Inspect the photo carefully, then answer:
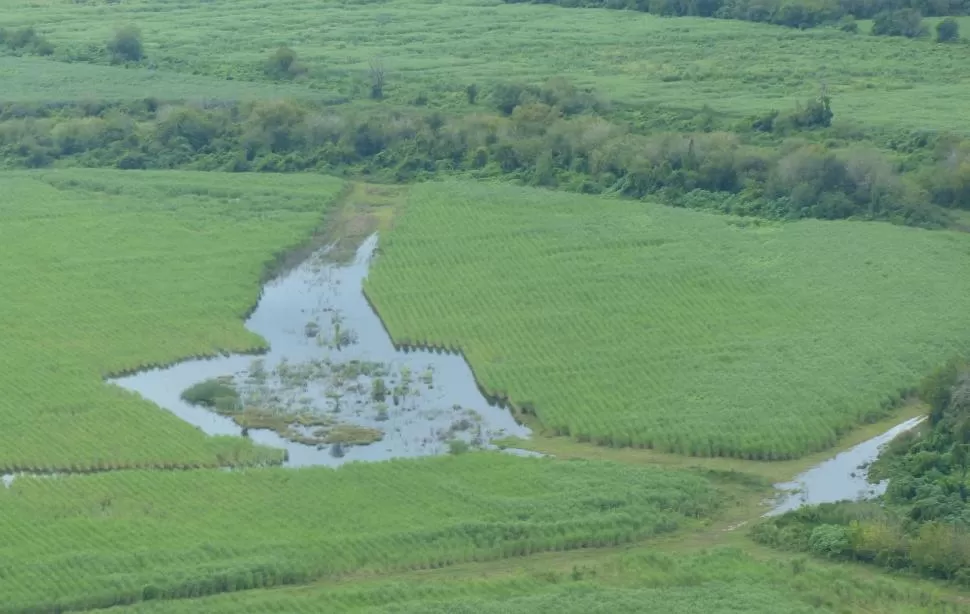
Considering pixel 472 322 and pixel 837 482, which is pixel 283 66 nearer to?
pixel 472 322

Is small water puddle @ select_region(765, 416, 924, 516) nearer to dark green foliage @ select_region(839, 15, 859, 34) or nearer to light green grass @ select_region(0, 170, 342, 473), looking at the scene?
→ light green grass @ select_region(0, 170, 342, 473)

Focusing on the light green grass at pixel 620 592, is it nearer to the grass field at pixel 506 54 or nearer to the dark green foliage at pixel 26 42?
the grass field at pixel 506 54

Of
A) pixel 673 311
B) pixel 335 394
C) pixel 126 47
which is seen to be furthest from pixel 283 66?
pixel 335 394

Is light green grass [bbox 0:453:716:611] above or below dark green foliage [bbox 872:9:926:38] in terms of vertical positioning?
below

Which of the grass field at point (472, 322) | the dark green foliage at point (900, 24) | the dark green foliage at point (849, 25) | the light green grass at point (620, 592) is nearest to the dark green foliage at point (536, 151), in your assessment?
Result: the grass field at point (472, 322)

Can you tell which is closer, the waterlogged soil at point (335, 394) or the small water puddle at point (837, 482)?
the small water puddle at point (837, 482)

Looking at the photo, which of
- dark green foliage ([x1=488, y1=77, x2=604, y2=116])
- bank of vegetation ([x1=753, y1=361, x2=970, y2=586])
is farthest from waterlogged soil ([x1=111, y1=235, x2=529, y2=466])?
dark green foliage ([x1=488, y1=77, x2=604, y2=116])

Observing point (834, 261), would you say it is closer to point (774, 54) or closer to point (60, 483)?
point (60, 483)

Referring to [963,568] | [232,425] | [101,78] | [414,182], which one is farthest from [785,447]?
[101,78]
